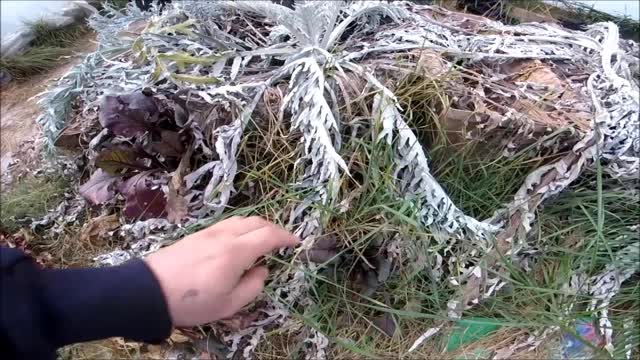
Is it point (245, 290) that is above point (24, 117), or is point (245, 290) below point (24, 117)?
above

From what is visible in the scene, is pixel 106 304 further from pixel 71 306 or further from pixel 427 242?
pixel 427 242

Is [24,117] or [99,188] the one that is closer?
[99,188]

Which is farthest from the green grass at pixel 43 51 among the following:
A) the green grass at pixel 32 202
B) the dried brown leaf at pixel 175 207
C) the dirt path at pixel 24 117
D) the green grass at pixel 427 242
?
the green grass at pixel 427 242

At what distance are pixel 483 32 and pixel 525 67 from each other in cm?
22

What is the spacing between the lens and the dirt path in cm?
249

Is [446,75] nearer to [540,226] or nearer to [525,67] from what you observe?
[525,67]

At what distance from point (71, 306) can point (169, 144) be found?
849 mm

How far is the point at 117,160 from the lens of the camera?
190 cm

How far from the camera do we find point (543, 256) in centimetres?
162

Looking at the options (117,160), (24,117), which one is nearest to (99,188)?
(117,160)

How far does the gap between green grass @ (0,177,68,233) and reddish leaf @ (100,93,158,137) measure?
17.3 inches

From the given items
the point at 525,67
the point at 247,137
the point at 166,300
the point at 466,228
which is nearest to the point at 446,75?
the point at 525,67

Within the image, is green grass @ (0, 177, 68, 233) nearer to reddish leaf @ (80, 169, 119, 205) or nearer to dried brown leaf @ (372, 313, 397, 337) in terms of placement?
reddish leaf @ (80, 169, 119, 205)

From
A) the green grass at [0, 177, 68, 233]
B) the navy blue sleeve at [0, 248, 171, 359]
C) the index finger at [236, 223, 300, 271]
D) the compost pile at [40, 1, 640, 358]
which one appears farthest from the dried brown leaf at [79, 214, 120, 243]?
the navy blue sleeve at [0, 248, 171, 359]
